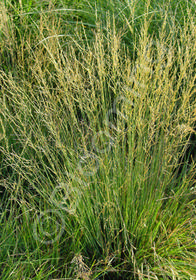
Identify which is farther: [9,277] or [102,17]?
[102,17]

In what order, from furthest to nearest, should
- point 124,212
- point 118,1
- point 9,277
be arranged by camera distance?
point 118,1
point 124,212
point 9,277

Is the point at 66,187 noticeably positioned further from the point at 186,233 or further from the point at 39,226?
the point at 186,233

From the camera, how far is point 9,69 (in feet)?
9.81

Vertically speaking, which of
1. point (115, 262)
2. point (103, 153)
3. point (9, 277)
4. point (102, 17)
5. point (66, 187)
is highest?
point (102, 17)

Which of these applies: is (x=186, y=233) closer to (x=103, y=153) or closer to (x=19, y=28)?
(x=103, y=153)

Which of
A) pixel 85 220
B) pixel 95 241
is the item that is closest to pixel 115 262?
pixel 95 241

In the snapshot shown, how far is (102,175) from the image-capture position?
2.08m

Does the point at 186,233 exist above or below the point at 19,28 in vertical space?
below

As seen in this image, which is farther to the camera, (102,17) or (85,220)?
(102,17)

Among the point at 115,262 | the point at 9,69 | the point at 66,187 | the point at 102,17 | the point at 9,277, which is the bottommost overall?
the point at 115,262

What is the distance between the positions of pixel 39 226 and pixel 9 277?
1.16 feet

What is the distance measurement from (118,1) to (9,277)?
280 centimetres

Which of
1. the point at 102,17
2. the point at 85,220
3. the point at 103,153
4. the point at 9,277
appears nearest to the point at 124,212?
the point at 85,220

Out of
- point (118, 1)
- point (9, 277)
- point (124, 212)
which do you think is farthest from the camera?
point (118, 1)
